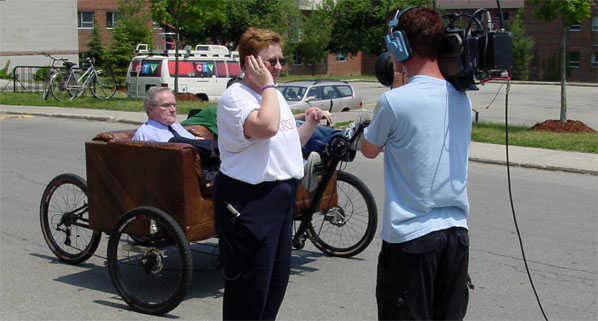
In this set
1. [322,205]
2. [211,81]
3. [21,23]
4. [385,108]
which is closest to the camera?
A: [385,108]

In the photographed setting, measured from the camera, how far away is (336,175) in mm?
6238

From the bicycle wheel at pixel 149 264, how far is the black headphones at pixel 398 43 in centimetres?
239

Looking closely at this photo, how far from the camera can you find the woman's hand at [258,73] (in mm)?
3643

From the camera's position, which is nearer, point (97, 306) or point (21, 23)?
point (97, 306)

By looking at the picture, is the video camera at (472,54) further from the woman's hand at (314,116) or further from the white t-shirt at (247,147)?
the woman's hand at (314,116)

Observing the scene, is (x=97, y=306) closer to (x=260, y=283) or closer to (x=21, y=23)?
(x=260, y=283)

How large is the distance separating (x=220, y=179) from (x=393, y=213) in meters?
1.05

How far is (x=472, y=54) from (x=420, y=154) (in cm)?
48

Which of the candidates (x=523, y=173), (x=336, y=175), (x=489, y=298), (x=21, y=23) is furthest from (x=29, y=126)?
(x=21, y=23)

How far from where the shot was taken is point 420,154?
10.2ft

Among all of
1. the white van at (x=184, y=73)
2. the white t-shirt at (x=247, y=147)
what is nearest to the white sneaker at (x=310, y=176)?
the white t-shirt at (x=247, y=147)

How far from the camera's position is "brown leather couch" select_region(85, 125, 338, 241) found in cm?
518

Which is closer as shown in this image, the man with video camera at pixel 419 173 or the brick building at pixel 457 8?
the man with video camera at pixel 419 173

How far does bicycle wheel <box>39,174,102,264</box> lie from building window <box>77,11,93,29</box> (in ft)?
177
